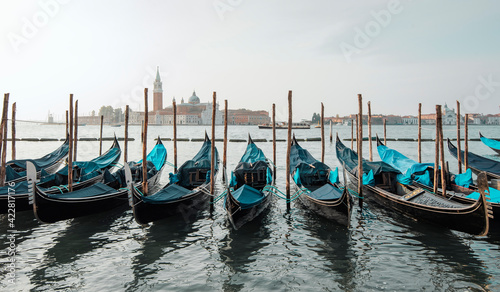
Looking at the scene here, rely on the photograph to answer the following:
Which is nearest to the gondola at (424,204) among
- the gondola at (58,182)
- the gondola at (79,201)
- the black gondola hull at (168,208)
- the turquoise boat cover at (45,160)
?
the black gondola hull at (168,208)

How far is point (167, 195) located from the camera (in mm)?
7320

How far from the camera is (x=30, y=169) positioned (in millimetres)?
5922

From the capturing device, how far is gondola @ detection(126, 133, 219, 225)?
6.55 metres

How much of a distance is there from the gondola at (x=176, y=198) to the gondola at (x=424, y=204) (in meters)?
3.52

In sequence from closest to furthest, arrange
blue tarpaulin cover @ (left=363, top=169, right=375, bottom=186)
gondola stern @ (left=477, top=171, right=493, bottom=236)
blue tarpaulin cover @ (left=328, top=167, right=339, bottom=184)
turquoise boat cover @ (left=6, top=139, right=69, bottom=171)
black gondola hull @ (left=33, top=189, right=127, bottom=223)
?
1. gondola stern @ (left=477, top=171, right=493, bottom=236)
2. black gondola hull @ (left=33, top=189, right=127, bottom=223)
3. blue tarpaulin cover @ (left=328, top=167, right=339, bottom=184)
4. blue tarpaulin cover @ (left=363, top=169, right=375, bottom=186)
5. turquoise boat cover @ (left=6, top=139, right=69, bottom=171)

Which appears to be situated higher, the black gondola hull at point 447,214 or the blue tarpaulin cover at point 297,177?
the blue tarpaulin cover at point 297,177

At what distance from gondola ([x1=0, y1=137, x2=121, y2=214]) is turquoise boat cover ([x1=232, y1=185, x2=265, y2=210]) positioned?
426cm

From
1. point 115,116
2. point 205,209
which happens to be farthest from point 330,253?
point 115,116

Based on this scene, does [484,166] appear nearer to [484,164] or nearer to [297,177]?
[484,164]

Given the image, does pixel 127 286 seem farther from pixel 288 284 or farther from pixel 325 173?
pixel 325 173

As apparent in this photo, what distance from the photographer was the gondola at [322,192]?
261 inches

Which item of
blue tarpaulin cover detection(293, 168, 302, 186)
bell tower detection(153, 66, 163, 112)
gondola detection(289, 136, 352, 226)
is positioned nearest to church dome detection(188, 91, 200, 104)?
bell tower detection(153, 66, 163, 112)

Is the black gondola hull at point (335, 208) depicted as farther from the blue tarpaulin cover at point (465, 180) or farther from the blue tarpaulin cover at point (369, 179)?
the blue tarpaulin cover at point (465, 180)

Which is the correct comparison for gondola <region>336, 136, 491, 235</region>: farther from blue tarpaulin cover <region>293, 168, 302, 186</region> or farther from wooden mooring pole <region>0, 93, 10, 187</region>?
wooden mooring pole <region>0, 93, 10, 187</region>
